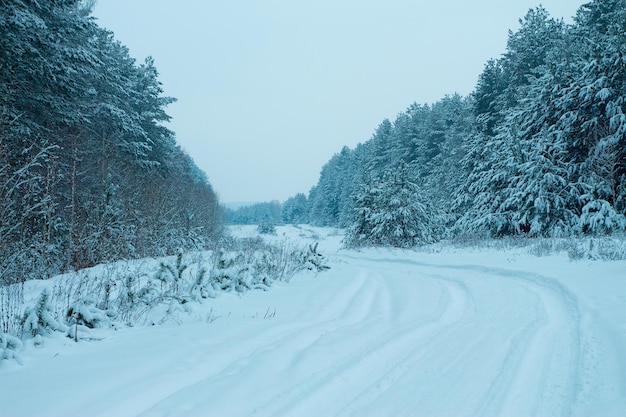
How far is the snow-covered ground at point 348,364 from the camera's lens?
2.73 meters

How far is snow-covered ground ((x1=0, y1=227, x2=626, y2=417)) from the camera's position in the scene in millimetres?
2734

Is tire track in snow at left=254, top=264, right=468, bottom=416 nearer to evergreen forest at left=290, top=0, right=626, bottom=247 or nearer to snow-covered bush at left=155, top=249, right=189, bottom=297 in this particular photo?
snow-covered bush at left=155, top=249, right=189, bottom=297

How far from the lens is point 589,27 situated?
2159 cm

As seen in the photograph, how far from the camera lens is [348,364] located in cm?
355

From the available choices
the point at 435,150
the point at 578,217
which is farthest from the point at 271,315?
the point at 435,150

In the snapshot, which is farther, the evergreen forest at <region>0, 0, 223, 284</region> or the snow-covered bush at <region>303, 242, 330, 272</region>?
the snow-covered bush at <region>303, 242, 330, 272</region>

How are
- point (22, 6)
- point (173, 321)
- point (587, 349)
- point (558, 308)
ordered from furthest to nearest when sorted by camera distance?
1. point (22, 6)
2. point (558, 308)
3. point (173, 321)
4. point (587, 349)

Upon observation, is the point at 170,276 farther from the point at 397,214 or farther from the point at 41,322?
the point at 397,214

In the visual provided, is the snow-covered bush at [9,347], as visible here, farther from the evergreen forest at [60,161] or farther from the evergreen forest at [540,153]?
the evergreen forest at [540,153]

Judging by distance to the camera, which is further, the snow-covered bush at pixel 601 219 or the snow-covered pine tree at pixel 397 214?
the snow-covered pine tree at pixel 397 214

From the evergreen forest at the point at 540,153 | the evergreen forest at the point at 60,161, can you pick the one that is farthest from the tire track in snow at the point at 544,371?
the evergreen forest at the point at 540,153

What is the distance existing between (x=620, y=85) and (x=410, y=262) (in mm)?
13376

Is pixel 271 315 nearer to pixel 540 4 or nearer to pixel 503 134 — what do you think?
pixel 503 134

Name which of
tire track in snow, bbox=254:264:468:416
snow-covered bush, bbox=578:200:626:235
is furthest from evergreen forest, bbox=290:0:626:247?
tire track in snow, bbox=254:264:468:416
